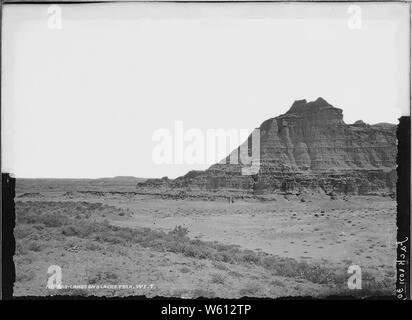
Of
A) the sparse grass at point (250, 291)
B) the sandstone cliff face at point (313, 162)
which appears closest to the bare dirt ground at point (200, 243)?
the sparse grass at point (250, 291)

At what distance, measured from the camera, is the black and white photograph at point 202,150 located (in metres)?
5.89

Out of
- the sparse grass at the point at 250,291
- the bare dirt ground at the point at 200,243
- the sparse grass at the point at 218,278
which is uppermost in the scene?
the bare dirt ground at the point at 200,243

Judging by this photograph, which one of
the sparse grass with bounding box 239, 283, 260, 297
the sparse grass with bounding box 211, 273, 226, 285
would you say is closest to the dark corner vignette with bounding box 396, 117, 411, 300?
the sparse grass with bounding box 239, 283, 260, 297

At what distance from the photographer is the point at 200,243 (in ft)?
19.4

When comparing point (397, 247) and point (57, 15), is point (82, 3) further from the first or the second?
point (397, 247)

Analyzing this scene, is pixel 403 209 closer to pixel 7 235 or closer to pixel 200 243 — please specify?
pixel 200 243

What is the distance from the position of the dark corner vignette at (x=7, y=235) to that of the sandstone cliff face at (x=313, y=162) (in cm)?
162

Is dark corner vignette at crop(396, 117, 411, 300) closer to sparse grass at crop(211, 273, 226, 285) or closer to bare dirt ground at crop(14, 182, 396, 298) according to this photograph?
bare dirt ground at crop(14, 182, 396, 298)

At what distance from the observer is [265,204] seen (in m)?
5.94

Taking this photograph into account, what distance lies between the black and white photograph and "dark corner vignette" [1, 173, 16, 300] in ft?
0.18

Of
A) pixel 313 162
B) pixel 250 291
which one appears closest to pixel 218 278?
pixel 250 291

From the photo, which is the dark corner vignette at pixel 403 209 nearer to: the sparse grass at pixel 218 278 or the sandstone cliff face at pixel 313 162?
the sandstone cliff face at pixel 313 162

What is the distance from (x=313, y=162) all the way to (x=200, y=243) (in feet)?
4.64
